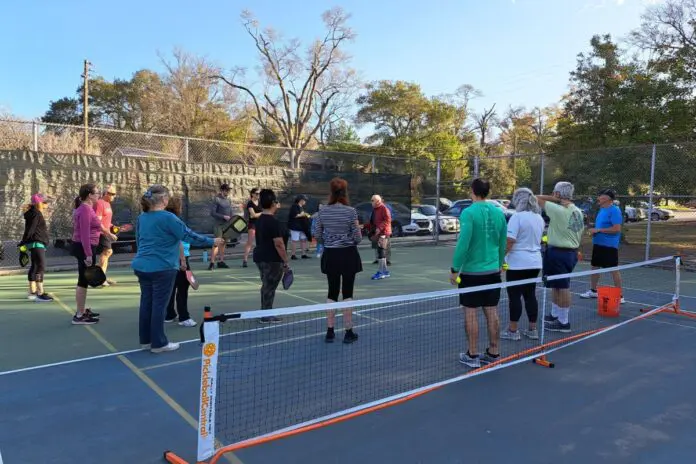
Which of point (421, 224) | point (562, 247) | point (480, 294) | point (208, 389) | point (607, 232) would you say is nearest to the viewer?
point (208, 389)

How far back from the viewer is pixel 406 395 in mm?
3857

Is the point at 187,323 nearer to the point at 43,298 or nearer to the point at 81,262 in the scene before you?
the point at 81,262

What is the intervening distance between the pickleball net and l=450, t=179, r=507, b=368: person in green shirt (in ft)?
0.45

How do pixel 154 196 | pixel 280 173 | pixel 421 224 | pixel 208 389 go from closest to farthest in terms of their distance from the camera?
pixel 208 389, pixel 154 196, pixel 280 173, pixel 421 224

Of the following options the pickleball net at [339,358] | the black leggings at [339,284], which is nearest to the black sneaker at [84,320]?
the pickleball net at [339,358]

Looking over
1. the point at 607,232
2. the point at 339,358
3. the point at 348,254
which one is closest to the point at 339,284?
the point at 348,254

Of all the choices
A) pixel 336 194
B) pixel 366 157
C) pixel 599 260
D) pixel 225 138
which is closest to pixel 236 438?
pixel 336 194

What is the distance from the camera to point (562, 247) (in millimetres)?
5902

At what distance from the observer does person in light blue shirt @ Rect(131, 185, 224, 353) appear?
189 inches

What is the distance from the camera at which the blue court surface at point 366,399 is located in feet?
10.2

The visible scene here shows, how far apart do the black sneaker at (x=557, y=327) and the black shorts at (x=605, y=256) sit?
2.00m

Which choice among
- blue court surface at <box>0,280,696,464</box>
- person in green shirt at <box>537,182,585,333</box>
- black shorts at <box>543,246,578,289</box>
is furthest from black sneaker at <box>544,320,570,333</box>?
black shorts at <box>543,246,578,289</box>

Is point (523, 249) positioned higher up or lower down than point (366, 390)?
higher up

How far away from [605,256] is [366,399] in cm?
524
